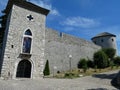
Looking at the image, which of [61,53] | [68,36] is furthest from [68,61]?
[68,36]

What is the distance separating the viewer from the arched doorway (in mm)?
12760

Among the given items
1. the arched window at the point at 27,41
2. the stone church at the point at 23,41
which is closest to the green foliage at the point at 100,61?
the stone church at the point at 23,41

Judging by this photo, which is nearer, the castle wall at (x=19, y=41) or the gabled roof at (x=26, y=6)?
the castle wall at (x=19, y=41)

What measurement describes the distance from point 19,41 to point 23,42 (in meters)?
0.44

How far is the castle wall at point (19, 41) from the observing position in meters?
12.1

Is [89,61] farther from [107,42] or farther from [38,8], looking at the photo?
[38,8]

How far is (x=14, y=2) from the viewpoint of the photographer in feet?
43.7

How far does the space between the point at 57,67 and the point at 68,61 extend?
8.55 ft

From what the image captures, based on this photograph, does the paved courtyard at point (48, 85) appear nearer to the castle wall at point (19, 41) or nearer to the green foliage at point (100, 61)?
the castle wall at point (19, 41)

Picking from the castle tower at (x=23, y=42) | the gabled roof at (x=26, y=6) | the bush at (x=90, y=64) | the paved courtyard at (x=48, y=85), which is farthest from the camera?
the bush at (x=90, y=64)

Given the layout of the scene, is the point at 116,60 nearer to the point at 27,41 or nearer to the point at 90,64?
the point at 90,64

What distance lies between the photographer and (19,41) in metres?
13.0

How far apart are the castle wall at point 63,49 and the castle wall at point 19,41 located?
4.50 m

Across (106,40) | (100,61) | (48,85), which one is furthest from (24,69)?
(106,40)
